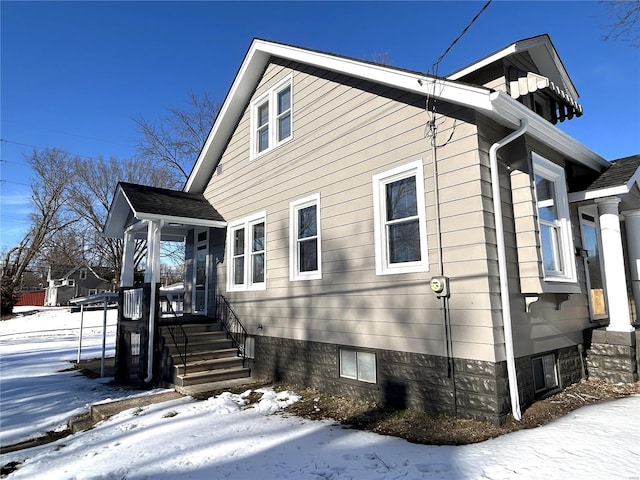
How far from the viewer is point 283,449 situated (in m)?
4.07

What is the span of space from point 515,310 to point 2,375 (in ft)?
42.4

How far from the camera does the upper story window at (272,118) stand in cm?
848

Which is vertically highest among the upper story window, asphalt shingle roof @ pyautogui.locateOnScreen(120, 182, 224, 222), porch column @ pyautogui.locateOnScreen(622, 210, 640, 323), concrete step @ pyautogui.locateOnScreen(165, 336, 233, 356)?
the upper story window

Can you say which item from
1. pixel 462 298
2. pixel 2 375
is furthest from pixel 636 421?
pixel 2 375

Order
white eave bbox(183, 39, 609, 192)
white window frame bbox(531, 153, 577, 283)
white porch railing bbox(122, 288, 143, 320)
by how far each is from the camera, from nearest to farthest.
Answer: white eave bbox(183, 39, 609, 192), white window frame bbox(531, 153, 577, 283), white porch railing bbox(122, 288, 143, 320)

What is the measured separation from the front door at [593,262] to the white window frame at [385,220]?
318cm

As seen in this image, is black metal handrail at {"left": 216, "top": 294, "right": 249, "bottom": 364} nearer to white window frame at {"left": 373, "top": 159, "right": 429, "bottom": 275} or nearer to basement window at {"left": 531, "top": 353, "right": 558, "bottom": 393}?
white window frame at {"left": 373, "top": 159, "right": 429, "bottom": 275}

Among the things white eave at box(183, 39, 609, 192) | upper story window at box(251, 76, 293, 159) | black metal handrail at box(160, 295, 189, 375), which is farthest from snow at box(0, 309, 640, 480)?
upper story window at box(251, 76, 293, 159)

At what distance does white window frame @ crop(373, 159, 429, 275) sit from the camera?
17.1 ft

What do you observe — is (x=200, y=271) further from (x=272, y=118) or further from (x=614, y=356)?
(x=614, y=356)

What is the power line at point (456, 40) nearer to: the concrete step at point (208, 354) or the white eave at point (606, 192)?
the white eave at point (606, 192)

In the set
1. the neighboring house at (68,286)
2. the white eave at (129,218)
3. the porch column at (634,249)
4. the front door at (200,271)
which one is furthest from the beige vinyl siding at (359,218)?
the neighboring house at (68,286)

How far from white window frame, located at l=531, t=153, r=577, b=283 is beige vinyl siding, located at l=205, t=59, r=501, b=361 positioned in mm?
1356

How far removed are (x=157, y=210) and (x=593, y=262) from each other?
29.0 feet
